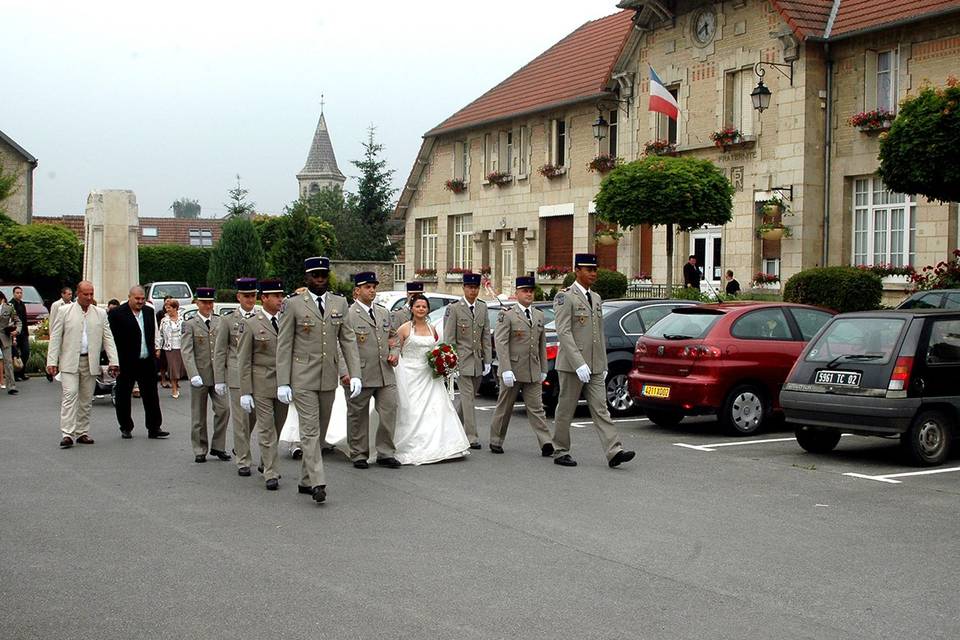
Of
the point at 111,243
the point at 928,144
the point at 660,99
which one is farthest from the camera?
the point at 660,99

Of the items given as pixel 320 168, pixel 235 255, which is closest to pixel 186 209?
pixel 320 168

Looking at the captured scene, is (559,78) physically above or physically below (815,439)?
above

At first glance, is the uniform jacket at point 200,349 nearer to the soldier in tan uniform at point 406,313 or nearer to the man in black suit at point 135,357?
the man in black suit at point 135,357

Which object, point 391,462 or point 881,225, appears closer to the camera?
point 391,462

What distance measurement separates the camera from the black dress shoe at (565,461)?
11300 millimetres

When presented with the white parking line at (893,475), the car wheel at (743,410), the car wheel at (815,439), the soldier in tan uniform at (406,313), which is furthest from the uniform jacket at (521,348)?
the white parking line at (893,475)

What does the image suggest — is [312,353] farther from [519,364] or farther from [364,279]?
[519,364]

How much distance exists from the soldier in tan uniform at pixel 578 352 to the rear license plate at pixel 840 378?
2316mm

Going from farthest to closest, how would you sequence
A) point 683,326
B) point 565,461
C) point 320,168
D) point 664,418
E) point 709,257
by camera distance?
1. point 320,168
2. point 709,257
3. point 664,418
4. point 683,326
5. point 565,461

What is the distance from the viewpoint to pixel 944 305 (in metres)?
17.2

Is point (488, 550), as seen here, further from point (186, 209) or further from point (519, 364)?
point (186, 209)

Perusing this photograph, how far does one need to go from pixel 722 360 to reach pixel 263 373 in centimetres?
575

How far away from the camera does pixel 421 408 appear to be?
38.9 ft

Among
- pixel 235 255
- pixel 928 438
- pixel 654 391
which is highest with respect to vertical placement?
pixel 235 255
